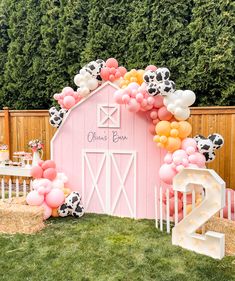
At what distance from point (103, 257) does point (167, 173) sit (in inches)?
53.9

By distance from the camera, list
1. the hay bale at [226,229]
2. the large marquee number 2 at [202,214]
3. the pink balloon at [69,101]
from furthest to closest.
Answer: the pink balloon at [69,101] < the hay bale at [226,229] < the large marquee number 2 at [202,214]

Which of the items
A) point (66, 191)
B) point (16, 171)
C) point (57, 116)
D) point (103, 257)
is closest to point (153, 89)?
point (57, 116)

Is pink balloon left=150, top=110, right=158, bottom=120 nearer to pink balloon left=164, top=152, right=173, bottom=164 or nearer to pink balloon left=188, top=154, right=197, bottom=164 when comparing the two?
pink balloon left=164, top=152, right=173, bottom=164

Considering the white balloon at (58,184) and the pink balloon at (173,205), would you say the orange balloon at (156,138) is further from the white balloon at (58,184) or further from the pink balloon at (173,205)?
the white balloon at (58,184)

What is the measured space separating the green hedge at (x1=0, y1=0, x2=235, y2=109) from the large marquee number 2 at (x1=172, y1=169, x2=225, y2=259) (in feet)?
8.05

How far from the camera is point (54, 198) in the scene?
17.0 feet

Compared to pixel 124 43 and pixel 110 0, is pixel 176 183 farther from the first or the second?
pixel 110 0

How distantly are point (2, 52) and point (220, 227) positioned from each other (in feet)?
21.3

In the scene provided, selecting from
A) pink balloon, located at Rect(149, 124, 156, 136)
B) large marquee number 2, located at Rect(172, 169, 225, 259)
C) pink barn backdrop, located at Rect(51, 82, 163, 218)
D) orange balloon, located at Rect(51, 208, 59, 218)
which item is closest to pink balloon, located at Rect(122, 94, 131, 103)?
pink barn backdrop, located at Rect(51, 82, 163, 218)

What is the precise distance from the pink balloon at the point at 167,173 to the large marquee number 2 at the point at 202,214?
357 mm

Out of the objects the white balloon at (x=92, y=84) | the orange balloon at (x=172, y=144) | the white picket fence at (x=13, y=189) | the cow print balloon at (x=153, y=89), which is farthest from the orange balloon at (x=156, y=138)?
the white picket fence at (x=13, y=189)

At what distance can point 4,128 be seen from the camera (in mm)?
8070

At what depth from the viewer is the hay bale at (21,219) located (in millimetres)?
4879

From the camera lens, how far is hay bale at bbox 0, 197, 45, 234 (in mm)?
4879
